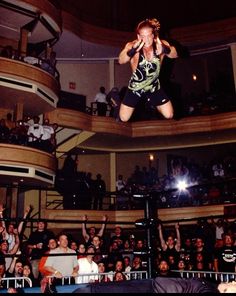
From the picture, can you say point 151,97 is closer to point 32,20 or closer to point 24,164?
point 24,164

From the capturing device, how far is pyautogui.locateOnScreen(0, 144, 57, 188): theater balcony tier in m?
9.20

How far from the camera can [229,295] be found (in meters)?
1.45

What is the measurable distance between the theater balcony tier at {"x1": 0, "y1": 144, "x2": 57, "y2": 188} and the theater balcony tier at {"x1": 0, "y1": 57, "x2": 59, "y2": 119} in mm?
1692

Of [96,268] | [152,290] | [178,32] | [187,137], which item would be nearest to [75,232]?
[187,137]

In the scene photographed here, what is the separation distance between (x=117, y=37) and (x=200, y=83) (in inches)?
186

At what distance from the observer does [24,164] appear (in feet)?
30.8

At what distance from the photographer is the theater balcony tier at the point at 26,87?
9.74 metres

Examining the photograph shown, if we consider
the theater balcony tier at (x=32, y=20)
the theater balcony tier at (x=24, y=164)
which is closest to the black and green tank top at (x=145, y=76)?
the theater balcony tier at (x=24, y=164)

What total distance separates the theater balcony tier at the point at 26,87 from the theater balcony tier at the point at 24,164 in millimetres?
1692

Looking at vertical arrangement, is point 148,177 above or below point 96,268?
above

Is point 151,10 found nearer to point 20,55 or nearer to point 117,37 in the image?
point 117,37

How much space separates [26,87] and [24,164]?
7.10 ft

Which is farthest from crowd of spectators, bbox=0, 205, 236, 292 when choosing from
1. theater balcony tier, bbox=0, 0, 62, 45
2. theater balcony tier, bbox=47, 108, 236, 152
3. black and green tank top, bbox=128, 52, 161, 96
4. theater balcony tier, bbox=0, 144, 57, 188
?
theater balcony tier, bbox=0, 0, 62, 45

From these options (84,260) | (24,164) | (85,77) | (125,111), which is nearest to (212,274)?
(84,260)
